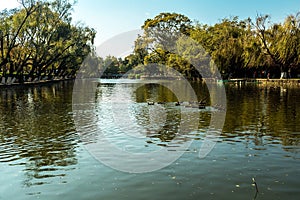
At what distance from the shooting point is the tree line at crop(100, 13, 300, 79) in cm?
5269

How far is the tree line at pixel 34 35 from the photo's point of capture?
47.6 metres

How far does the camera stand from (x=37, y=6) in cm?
4809

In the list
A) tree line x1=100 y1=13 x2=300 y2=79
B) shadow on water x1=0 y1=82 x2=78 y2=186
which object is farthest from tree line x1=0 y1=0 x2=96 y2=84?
shadow on water x1=0 y1=82 x2=78 y2=186

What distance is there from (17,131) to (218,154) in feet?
30.5

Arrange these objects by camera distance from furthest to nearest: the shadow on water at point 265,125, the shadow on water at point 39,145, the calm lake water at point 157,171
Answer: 1. the shadow on water at point 265,125
2. the shadow on water at point 39,145
3. the calm lake water at point 157,171

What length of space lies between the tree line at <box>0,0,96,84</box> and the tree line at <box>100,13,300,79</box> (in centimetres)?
1891

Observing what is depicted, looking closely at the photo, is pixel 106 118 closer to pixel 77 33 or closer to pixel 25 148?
pixel 25 148

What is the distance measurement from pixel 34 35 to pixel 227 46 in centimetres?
3656

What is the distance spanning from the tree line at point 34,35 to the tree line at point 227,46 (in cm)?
1891

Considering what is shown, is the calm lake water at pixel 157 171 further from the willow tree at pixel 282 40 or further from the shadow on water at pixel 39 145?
the willow tree at pixel 282 40

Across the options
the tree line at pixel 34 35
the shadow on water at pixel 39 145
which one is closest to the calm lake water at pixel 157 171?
the shadow on water at pixel 39 145

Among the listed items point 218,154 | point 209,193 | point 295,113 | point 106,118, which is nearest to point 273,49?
point 295,113

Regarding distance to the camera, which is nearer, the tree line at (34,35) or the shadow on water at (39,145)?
the shadow on water at (39,145)

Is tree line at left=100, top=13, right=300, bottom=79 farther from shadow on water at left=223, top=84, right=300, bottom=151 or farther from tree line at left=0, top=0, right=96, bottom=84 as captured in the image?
shadow on water at left=223, top=84, right=300, bottom=151
